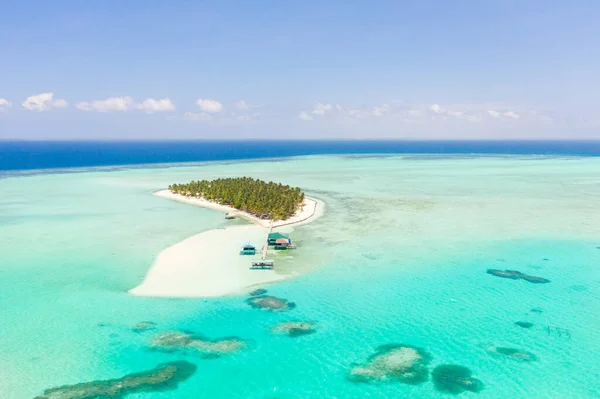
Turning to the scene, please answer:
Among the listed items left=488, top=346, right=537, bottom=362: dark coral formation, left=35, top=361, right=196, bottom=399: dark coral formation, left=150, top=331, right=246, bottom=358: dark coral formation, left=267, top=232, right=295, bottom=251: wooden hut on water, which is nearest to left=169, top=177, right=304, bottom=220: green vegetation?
left=267, top=232, right=295, bottom=251: wooden hut on water

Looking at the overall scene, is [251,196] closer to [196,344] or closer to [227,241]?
[227,241]

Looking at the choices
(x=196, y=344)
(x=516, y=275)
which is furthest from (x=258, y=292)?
(x=516, y=275)

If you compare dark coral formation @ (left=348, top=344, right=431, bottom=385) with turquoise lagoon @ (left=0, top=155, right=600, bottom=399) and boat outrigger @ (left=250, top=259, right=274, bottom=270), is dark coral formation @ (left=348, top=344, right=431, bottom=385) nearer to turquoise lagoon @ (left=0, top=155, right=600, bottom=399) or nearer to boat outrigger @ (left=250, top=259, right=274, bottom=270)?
turquoise lagoon @ (left=0, top=155, right=600, bottom=399)

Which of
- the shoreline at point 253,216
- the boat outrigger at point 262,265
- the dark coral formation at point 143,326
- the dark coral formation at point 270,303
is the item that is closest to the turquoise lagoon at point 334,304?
the dark coral formation at point 143,326

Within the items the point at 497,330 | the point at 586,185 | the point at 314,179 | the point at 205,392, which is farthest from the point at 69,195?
the point at 586,185

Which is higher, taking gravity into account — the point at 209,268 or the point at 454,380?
the point at 209,268
